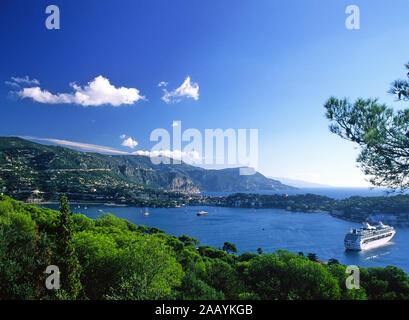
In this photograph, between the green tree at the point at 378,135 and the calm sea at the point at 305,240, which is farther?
the calm sea at the point at 305,240

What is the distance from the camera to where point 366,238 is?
124 feet

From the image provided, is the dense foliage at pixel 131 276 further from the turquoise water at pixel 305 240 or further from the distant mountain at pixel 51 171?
the distant mountain at pixel 51 171

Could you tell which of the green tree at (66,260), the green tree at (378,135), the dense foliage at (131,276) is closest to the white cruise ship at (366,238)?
the dense foliage at (131,276)

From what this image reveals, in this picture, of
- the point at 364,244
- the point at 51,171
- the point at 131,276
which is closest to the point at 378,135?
the point at 131,276

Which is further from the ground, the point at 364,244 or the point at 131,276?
the point at 131,276

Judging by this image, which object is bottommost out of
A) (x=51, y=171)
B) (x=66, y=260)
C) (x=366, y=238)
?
(x=366, y=238)

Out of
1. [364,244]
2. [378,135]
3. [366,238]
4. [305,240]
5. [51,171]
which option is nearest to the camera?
[378,135]

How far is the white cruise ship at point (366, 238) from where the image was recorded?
118 ft

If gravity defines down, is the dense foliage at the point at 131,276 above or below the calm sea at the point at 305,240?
above

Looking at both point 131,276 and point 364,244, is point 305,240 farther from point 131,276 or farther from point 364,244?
point 131,276

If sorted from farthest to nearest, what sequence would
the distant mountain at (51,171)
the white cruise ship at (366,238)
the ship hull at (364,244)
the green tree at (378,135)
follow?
the distant mountain at (51,171), the white cruise ship at (366,238), the ship hull at (364,244), the green tree at (378,135)

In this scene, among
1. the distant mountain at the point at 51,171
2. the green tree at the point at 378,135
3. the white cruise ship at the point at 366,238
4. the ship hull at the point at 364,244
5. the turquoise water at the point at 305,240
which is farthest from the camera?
the distant mountain at the point at 51,171
